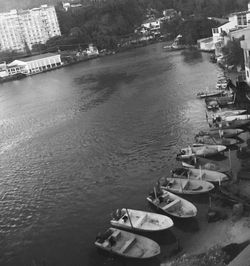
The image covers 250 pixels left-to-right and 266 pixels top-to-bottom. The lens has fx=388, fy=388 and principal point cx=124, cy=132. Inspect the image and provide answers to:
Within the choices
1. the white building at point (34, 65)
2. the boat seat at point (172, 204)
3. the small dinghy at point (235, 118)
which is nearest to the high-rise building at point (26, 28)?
the white building at point (34, 65)

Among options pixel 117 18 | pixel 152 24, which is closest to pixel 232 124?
pixel 152 24

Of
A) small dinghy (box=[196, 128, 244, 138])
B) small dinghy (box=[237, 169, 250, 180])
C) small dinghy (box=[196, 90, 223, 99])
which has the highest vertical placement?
small dinghy (box=[196, 90, 223, 99])

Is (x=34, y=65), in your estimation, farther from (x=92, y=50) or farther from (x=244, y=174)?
(x=244, y=174)

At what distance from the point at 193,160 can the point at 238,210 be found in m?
6.56

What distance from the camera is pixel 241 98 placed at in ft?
108

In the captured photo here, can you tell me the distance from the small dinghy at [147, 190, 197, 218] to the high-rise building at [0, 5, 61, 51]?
11089cm

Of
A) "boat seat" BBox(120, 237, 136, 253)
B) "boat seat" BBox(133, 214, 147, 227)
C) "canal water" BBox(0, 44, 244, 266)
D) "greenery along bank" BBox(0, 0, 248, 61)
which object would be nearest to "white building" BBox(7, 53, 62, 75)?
"greenery along bank" BBox(0, 0, 248, 61)

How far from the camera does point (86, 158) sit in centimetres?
2741

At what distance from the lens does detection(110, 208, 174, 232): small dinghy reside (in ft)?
54.9

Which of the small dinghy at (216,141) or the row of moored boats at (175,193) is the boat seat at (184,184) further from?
the small dinghy at (216,141)

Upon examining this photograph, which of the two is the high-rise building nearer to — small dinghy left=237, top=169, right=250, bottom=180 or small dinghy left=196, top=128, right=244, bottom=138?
small dinghy left=196, top=128, right=244, bottom=138

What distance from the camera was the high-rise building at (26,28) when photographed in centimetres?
12394

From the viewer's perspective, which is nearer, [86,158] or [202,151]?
[202,151]

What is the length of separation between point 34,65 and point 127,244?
264 ft
